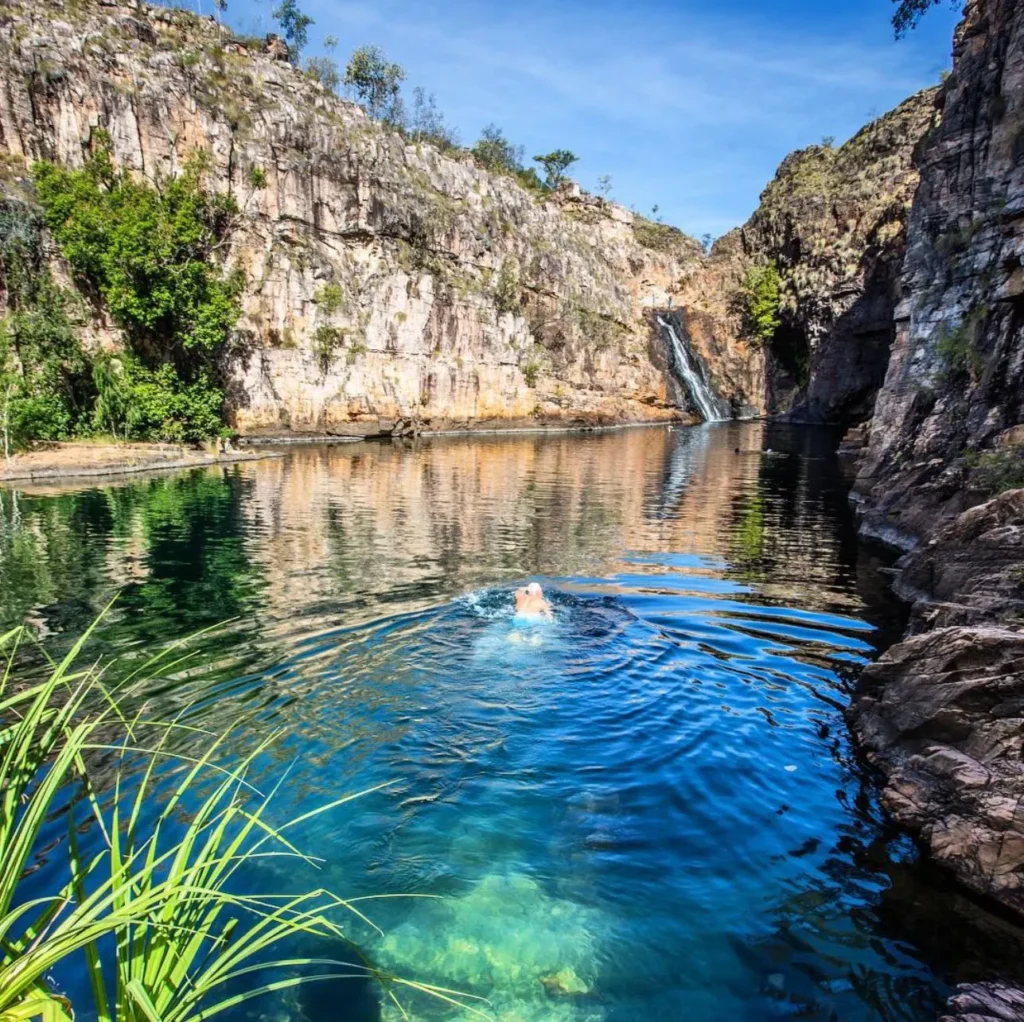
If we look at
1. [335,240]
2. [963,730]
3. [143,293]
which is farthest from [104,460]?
[963,730]

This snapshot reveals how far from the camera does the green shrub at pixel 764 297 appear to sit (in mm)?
80000

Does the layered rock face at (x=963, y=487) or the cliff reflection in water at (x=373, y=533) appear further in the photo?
the cliff reflection in water at (x=373, y=533)

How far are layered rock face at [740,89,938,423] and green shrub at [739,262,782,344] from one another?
106 cm

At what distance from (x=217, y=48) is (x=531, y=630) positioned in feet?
221

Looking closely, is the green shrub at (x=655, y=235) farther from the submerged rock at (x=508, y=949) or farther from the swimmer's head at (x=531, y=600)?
the submerged rock at (x=508, y=949)

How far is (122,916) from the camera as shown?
6.94 ft

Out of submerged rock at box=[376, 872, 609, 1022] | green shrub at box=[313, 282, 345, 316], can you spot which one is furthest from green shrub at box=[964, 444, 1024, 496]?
green shrub at box=[313, 282, 345, 316]

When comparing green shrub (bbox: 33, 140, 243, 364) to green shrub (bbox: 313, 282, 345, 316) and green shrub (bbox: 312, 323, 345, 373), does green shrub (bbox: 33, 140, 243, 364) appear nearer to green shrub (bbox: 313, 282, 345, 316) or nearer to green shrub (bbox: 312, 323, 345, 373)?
green shrub (bbox: 312, 323, 345, 373)

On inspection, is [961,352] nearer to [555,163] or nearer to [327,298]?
[327,298]

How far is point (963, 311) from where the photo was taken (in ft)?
72.5

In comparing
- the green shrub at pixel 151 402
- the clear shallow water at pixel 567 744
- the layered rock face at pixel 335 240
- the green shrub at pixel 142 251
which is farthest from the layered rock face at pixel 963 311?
the layered rock face at pixel 335 240

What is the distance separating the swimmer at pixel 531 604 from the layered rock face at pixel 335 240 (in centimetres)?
4440

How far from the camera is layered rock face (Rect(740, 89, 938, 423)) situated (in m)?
57.5

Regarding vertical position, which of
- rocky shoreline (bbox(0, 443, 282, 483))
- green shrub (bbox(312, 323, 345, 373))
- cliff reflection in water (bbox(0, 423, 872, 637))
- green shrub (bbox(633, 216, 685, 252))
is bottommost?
cliff reflection in water (bbox(0, 423, 872, 637))
